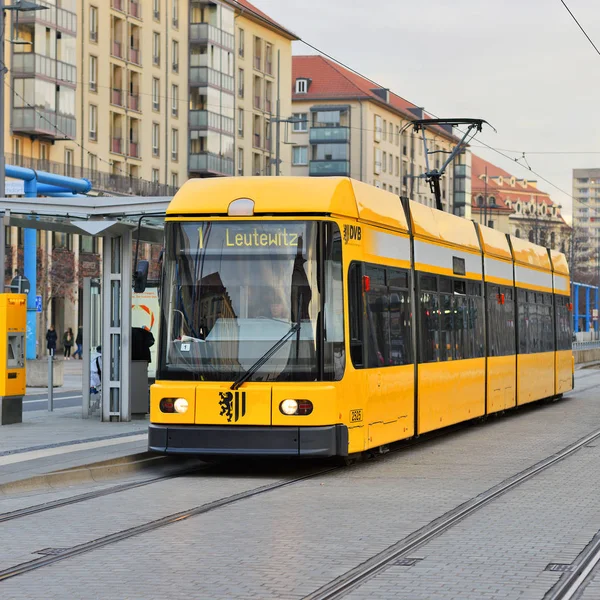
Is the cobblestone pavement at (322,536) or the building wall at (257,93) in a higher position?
the building wall at (257,93)

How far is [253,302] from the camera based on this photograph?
13.9 meters

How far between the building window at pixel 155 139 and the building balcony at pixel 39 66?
10.8m

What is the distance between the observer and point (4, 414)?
19734 mm

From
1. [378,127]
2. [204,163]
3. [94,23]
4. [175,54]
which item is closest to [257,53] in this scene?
[175,54]

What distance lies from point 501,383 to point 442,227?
14.2ft

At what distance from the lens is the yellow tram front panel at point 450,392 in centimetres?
1733

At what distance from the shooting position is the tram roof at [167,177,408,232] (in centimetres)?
1420

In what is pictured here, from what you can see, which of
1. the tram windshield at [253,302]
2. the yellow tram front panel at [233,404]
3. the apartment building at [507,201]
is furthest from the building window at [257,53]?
the yellow tram front panel at [233,404]

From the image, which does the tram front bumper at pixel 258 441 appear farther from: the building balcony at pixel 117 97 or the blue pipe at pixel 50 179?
the building balcony at pixel 117 97

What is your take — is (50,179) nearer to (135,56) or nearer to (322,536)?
(135,56)

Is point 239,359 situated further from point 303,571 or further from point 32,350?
point 32,350

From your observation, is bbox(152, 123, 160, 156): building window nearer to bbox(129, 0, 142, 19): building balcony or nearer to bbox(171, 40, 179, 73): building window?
bbox(171, 40, 179, 73): building window

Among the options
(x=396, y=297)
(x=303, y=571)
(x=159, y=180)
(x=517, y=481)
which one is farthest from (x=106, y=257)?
(x=159, y=180)

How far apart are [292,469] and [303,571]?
6.75 metres
